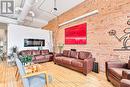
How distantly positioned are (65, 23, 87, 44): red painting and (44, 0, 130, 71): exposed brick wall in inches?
10.3

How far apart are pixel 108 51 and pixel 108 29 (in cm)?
87

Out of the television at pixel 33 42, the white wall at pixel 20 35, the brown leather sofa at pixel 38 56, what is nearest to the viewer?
the brown leather sofa at pixel 38 56

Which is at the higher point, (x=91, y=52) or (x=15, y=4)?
(x=15, y=4)

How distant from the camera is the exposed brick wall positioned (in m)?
3.91

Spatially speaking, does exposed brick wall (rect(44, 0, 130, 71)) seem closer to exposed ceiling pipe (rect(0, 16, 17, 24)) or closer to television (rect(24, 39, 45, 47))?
television (rect(24, 39, 45, 47))

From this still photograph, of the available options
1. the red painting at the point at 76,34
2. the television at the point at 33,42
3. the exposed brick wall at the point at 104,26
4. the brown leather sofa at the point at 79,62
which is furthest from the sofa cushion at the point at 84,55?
the television at the point at 33,42

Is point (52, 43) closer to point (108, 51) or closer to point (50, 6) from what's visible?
point (50, 6)

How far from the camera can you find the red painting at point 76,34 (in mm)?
5691

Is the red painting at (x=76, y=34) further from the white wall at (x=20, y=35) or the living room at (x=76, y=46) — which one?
the white wall at (x=20, y=35)

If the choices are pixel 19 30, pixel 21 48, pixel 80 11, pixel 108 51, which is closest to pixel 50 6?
pixel 80 11

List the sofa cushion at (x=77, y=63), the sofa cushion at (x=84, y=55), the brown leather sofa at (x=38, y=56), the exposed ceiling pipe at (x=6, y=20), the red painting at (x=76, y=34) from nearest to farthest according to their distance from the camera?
the sofa cushion at (x=77, y=63)
the sofa cushion at (x=84, y=55)
the red painting at (x=76, y=34)
the brown leather sofa at (x=38, y=56)
the exposed ceiling pipe at (x=6, y=20)

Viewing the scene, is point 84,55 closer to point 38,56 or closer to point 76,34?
point 76,34

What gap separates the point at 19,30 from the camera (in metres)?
7.00

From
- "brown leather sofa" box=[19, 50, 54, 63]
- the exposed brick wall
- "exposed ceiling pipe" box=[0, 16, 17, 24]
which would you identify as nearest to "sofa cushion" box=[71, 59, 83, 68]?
the exposed brick wall
